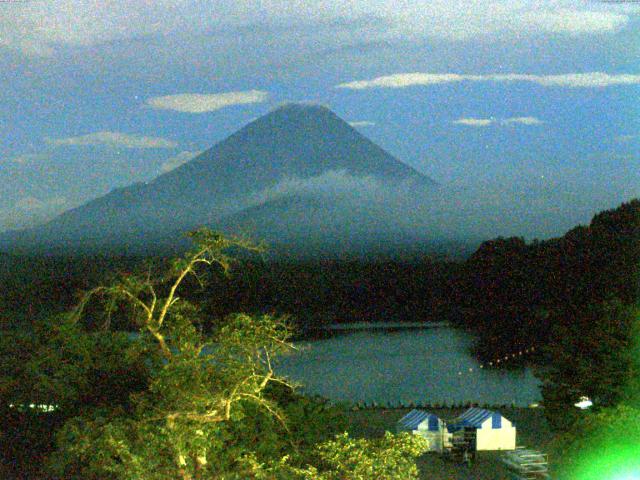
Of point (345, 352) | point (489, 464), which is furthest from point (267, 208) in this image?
point (489, 464)

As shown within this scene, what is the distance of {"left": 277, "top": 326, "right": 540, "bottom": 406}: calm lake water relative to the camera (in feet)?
62.4

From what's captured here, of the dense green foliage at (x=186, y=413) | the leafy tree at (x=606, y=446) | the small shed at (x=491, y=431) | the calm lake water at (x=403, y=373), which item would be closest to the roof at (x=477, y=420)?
the small shed at (x=491, y=431)

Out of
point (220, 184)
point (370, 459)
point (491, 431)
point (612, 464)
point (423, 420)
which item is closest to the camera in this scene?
point (370, 459)

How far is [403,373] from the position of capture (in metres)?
22.4

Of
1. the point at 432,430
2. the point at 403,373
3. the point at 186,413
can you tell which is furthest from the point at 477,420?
the point at 403,373

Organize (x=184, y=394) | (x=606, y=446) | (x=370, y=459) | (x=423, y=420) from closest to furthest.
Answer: (x=370, y=459) → (x=184, y=394) → (x=606, y=446) → (x=423, y=420)

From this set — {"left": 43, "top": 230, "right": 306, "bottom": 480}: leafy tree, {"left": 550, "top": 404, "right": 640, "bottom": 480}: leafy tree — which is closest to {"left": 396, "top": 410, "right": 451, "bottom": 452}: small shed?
{"left": 550, "top": 404, "right": 640, "bottom": 480}: leafy tree

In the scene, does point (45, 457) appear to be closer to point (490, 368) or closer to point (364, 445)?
point (364, 445)

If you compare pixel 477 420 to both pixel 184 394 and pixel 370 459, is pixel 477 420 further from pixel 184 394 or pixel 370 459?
pixel 184 394

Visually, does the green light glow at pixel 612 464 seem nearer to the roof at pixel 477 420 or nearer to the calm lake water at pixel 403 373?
the roof at pixel 477 420

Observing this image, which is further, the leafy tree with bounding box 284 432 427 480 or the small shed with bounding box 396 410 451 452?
the small shed with bounding box 396 410 451 452

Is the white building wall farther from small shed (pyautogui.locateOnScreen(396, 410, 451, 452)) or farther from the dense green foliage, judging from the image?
the dense green foliage

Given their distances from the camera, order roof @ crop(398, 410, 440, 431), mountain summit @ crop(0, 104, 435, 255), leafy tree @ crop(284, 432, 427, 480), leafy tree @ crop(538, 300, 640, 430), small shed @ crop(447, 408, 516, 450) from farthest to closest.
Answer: mountain summit @ crop(0, 104, 435, 255), roof @ crop(398, 410, 440, 431), small shed @ crop(447, 408, 516, 450), leafy tree @ crop(538, 300, 640, 430), leafy tree @ crop(284, 432, 427, 480)

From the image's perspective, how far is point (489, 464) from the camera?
889 centimetres
